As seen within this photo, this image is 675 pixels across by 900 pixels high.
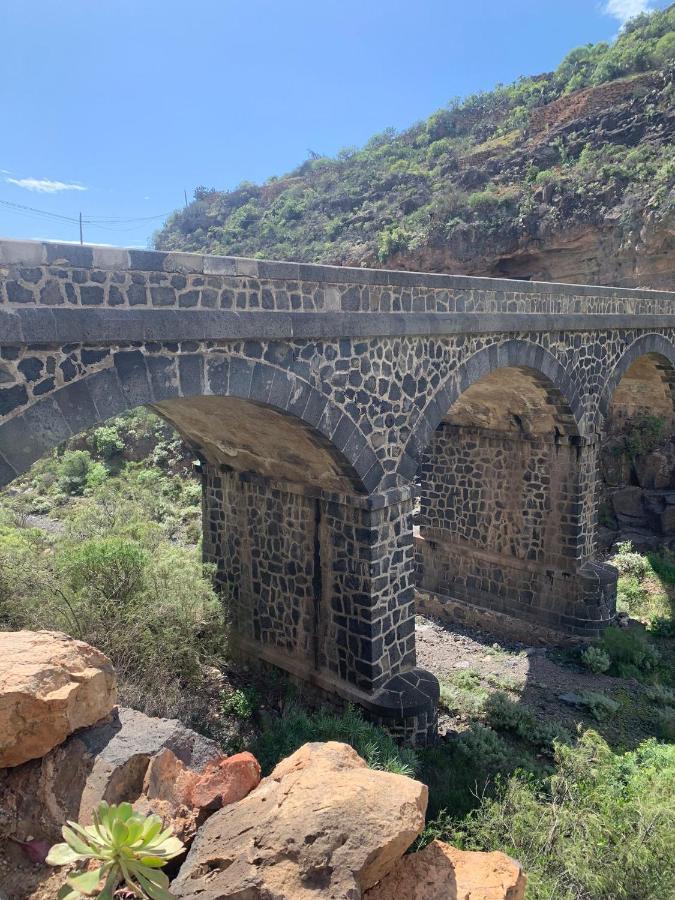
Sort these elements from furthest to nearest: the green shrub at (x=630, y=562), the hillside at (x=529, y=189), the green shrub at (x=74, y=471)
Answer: the green shrub at (x=74, y=471), the hillside at (x=529, y=189), the green shrub at (x=630, y=562)

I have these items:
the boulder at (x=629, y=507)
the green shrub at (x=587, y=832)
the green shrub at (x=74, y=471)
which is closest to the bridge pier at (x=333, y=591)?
the green shrub at (x=587, y=832)

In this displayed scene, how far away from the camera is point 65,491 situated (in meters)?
22.3

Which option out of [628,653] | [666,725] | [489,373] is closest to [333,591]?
[489,373]

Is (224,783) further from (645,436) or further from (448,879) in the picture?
(645,436)

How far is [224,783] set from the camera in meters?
3.90

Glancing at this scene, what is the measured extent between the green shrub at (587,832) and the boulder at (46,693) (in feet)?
11.0

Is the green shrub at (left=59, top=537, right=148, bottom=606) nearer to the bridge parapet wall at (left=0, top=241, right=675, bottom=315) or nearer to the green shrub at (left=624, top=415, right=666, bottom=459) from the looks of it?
the bridge parapet wall at (left=0, top=241, right=675, bottom=315)

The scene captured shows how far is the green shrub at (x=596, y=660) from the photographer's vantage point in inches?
448

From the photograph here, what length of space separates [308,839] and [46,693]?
1.90m

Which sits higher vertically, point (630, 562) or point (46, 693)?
point (46, 693)

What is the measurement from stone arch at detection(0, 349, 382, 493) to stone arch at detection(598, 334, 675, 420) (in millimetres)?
6487

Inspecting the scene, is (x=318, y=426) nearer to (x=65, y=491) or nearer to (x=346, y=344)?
(x=346, y=344)

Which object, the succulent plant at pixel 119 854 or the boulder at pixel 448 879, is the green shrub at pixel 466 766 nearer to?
the boulder at pixel 448 879

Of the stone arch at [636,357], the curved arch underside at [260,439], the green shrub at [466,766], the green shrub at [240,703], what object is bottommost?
the green shrub at [466,766]
